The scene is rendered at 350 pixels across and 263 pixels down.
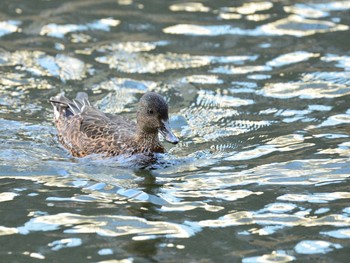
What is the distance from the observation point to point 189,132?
11930 millimetres

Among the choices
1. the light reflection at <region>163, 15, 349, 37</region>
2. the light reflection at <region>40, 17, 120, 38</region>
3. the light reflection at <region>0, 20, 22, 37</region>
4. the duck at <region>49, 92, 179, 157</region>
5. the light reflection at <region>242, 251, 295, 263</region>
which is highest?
the light reflection at <region>0, 20, 22, 37</region>

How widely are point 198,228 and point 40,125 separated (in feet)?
13.7

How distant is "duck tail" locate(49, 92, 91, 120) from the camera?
12000 millimetres

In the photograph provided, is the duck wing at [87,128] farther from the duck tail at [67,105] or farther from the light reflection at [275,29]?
the light reflection at [275,29]

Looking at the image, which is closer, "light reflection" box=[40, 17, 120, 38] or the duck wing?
the duck wing

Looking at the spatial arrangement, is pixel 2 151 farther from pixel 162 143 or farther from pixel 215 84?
pixel 215 84

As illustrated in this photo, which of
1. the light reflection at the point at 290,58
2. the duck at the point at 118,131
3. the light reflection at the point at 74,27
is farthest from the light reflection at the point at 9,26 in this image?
the light reflection at the point at 290,58

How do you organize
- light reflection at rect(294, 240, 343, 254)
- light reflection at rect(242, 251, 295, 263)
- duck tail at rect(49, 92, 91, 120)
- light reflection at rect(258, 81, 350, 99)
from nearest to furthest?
light reflection at rect(242, 251, 295, 263), light reflection at rect(294, 240, 343, 254), duck tail at rect(49, 92, 91, 120), light reflection at rect(258, 81, 350, 99)

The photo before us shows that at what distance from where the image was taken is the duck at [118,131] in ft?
35.5

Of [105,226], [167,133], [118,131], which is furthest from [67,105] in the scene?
[105,226]

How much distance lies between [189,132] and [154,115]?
118 cm

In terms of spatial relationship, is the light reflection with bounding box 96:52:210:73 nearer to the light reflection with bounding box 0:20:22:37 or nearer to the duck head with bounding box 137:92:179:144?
the light reflection with bounding box 0:20:22:37

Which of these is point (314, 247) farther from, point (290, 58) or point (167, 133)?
point (290, 58)

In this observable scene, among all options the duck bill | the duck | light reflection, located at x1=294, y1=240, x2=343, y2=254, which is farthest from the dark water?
the duck bill
